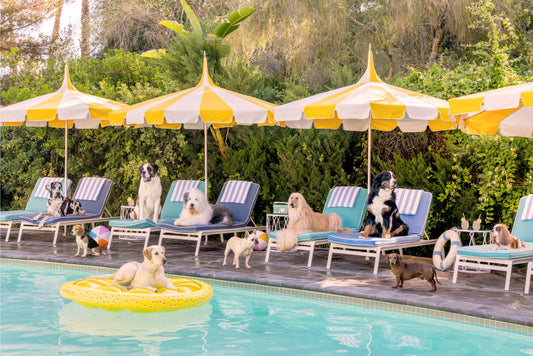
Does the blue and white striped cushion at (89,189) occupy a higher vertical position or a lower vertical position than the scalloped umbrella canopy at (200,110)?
lower

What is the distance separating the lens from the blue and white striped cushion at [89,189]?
12.4 meters

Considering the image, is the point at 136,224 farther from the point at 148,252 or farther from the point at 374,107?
the point at 374,107

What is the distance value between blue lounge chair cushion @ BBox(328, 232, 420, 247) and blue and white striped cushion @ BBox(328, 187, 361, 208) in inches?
43.6

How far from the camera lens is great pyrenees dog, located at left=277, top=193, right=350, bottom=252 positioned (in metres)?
9.30

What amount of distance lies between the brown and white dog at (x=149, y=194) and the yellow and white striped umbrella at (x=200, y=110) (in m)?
1.05

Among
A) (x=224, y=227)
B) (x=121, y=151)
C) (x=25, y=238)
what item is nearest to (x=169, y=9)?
(x=121, y=151)

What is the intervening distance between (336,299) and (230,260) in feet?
8.56

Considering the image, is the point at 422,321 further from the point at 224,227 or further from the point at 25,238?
the point at 25,238

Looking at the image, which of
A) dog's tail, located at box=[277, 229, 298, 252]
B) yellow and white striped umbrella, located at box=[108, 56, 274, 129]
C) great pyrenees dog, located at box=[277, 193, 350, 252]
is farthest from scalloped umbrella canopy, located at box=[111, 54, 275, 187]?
dog's tail, located at box=[277, 229, 298, 252]

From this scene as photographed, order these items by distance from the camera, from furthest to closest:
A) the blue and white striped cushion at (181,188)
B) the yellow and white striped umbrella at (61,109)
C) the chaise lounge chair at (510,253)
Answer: the blue and white striped cushion at (181,188), the yellow and white striped umbrella at (61,109), the chaise lounge chair at (510,253)

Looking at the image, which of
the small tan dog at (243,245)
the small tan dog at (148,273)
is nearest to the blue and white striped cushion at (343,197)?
the small tan dog at (243,245)

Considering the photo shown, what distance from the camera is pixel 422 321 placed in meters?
6.74

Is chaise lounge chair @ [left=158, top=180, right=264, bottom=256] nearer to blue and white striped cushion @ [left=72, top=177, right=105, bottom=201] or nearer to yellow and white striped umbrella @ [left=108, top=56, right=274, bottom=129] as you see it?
yellow and white striped umbrella @ [left=108, top=56, right=274, bottom=129]

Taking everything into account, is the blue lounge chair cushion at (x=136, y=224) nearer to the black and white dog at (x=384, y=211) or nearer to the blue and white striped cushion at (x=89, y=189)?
the blue and white striped cushion at (x=89, y=189)
